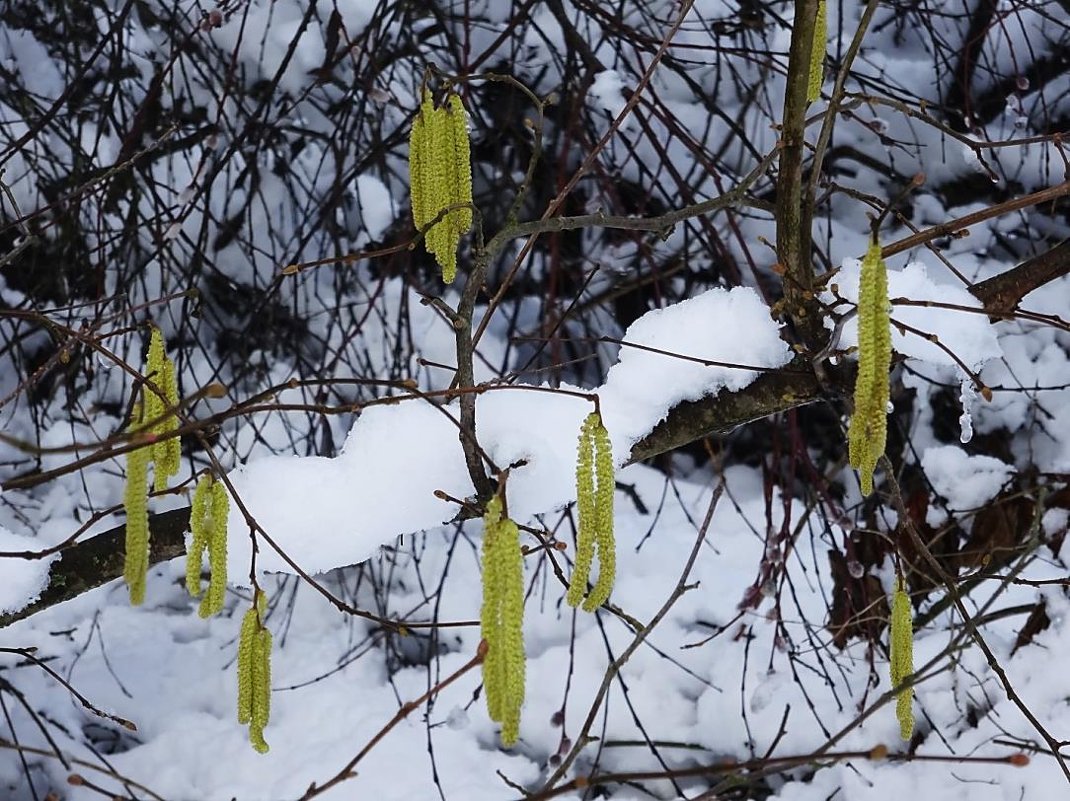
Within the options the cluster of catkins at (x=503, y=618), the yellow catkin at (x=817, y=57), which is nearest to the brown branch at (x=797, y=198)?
the yellow catkin at (x=817, y=57)

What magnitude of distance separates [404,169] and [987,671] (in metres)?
2.07

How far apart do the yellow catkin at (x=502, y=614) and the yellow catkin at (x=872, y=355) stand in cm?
33

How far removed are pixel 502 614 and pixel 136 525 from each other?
0.37 m

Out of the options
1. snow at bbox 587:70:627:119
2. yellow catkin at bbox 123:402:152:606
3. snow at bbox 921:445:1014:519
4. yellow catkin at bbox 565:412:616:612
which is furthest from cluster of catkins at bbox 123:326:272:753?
snow at bbox 921:445:1014:519

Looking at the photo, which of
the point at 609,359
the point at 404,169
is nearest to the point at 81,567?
the point at 609,359

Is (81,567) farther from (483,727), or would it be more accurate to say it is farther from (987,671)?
(987,671)

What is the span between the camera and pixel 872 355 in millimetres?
833

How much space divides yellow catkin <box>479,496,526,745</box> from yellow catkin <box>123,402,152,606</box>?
0.34 meters

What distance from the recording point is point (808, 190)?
114 centimetres

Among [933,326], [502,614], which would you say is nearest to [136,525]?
[502,614]

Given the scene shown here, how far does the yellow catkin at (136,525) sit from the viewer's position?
2.97 ft

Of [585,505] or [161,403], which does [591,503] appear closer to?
[585,505]

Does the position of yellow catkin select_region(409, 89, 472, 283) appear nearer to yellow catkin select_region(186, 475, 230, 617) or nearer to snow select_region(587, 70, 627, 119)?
yellow catkin select_region(186, 475, 230, 617)

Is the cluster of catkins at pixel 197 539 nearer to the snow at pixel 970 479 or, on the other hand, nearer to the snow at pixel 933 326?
the snow at pixel 933 326
